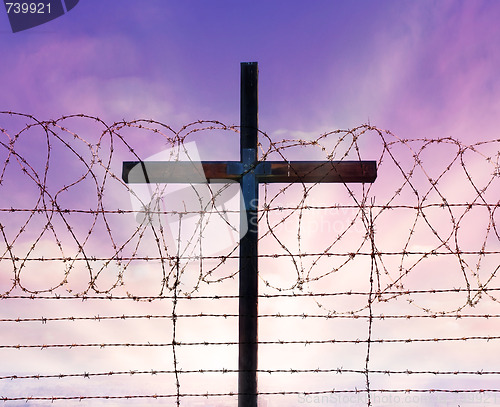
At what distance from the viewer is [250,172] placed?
4871 millimetres

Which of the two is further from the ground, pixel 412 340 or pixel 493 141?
Result: pixel 493 141

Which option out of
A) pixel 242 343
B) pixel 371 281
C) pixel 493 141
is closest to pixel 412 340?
pixel 371 281

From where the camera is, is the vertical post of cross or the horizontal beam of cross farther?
the horizontal beam of cross

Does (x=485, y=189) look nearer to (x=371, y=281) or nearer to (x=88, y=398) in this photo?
(x=371, y=281)

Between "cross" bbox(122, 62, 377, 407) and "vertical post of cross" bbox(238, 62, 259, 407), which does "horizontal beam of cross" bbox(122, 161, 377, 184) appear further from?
"vertical post of cross" bbox(238, 62, 259, 407)

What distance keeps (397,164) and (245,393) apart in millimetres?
2238

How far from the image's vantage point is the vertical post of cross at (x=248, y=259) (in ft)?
15.0

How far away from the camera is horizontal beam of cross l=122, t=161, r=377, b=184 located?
16.0 ft

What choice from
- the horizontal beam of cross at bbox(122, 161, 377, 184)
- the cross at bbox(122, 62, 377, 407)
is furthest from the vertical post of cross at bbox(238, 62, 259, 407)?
the horizontal beam of cross at bbox(122, 161, 377, 184)

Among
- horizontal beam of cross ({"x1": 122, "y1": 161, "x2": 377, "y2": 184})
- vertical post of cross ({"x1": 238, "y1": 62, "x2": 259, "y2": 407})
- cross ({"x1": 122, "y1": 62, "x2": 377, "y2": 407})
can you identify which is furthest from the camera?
horizontal beam of cross ({"x1": 122, "y1": 161, "x2": 377, "y2": 184})

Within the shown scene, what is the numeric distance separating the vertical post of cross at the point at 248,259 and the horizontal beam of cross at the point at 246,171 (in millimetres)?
103

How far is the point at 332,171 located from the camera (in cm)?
493

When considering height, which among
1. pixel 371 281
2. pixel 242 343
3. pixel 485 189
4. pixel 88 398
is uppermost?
pixel 485 189

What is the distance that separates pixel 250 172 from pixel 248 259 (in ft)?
2.44
